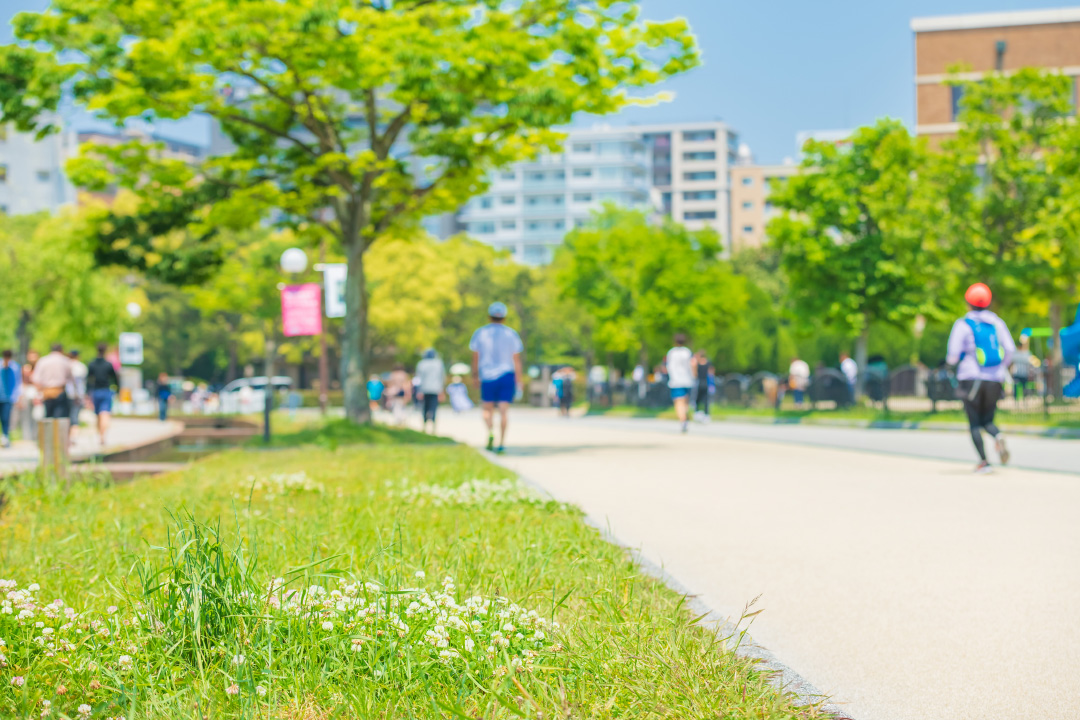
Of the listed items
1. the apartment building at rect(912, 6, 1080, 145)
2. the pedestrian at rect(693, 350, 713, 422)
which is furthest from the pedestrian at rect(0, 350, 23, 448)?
the apartment building at rect(912, 6, 1080, 145)

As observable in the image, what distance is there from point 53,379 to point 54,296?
16910 millimetres

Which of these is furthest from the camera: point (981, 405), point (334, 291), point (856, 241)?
point (856, 241)

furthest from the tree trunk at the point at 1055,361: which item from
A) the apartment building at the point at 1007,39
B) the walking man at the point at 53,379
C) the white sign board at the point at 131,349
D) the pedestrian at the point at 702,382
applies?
the apartment building at the point at 1007,39

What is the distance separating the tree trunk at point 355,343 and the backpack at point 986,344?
10076mm

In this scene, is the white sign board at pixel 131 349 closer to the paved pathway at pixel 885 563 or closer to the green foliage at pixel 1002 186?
the green foliage at pixel 1002 186

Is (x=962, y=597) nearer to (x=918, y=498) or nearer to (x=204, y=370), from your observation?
(x=918, y=498)

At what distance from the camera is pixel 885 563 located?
6.20 m

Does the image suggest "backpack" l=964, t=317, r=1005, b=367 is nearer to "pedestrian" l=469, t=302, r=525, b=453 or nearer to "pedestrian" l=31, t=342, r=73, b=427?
"pedestrian" l=469, t=302, r=525, b=453

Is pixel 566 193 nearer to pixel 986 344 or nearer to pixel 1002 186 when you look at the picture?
pixel 1002 186

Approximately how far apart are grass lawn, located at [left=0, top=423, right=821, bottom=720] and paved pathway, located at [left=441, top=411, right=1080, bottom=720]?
0.60 m

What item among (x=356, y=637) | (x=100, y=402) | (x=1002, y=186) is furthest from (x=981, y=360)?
(x=1002, y=186)

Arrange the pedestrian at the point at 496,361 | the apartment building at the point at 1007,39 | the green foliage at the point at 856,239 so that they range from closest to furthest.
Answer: the pedestrian at the point at 496,361 < the green foliage at the point at 856,239 < the apartment building at the point at 1007,39

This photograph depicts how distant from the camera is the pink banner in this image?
21.1 metres

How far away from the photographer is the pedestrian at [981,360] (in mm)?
11328
